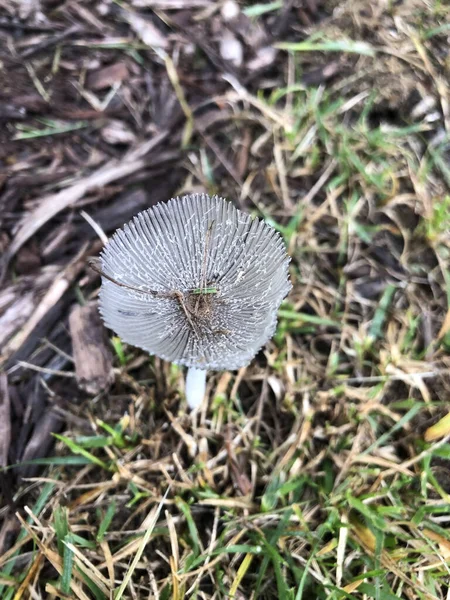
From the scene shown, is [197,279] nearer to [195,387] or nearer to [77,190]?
[195,387]

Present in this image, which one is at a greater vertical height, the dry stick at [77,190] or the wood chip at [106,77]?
the wood chip at [106,77]

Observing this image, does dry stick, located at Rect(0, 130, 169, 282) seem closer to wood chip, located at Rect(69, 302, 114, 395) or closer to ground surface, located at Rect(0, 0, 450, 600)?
ground surface, located at Rect(0, 0, 450, 600)

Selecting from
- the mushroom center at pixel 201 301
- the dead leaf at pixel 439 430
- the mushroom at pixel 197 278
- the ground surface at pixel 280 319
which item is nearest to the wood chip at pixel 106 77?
the ground surface at pixel 280 319

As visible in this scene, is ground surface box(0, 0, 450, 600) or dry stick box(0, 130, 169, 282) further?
dry stick box(0, 130, 169, 282)

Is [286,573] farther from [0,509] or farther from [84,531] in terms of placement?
[0,509]

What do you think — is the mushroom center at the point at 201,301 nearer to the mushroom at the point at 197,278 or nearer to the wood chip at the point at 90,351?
the mushroom at the point at 197,278

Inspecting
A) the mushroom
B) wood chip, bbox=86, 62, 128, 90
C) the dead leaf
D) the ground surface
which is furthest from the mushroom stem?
wood chip, bbox=86, 62, 128, 90

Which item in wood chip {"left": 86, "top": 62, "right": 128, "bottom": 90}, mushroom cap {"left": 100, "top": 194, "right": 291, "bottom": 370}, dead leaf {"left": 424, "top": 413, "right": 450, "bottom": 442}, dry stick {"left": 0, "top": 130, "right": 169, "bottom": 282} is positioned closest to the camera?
mushroom cap {"left": 100, "top": 194, "right": 291, "bottom": 370}

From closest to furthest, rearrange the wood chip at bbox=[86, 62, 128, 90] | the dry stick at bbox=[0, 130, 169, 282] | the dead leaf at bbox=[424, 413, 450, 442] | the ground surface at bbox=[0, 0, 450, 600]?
the ground surface at bbox=[0, 0, 450, 600]
the dead leaf at bbox=[424, 413, 450, 442]
the dry stick at bbox=[0, 130, 169, 282]
the wood chip at bbox=[86, 62, 128, 90]
